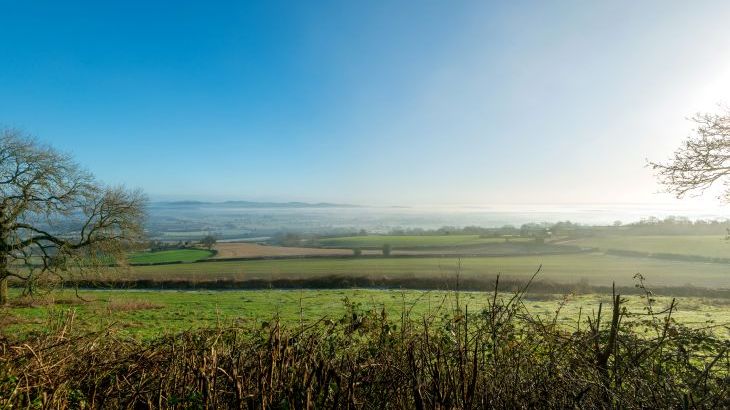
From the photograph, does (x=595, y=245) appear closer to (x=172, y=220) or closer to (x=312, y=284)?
(x=312, y=284)

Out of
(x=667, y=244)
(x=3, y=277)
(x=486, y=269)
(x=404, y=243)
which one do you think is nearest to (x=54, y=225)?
(x=3, y=277)

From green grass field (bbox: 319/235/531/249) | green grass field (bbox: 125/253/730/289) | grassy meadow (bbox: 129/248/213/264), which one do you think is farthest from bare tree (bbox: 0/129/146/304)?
green grass field (bbox: 319/235/531/249)

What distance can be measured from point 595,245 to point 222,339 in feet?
290

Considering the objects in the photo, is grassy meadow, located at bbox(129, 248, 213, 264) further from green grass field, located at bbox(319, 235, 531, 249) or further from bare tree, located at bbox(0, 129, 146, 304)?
bare tree, located at bbox(0, 129, 146, 304)

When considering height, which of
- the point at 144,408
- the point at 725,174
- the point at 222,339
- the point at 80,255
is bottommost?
the point at 80,255

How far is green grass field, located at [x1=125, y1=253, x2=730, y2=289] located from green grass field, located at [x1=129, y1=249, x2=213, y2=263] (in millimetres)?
7829

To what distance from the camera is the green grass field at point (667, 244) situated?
6269 cm

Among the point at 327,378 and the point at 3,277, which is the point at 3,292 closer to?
the point at 3,277

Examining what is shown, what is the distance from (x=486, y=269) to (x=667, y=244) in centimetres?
3967

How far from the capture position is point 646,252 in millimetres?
71062

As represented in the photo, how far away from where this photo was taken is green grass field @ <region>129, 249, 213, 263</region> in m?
66.6

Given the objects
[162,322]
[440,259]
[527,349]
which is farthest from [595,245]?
[527,349]

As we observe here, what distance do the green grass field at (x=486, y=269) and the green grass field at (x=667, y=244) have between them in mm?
5809

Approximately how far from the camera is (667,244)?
236ft
